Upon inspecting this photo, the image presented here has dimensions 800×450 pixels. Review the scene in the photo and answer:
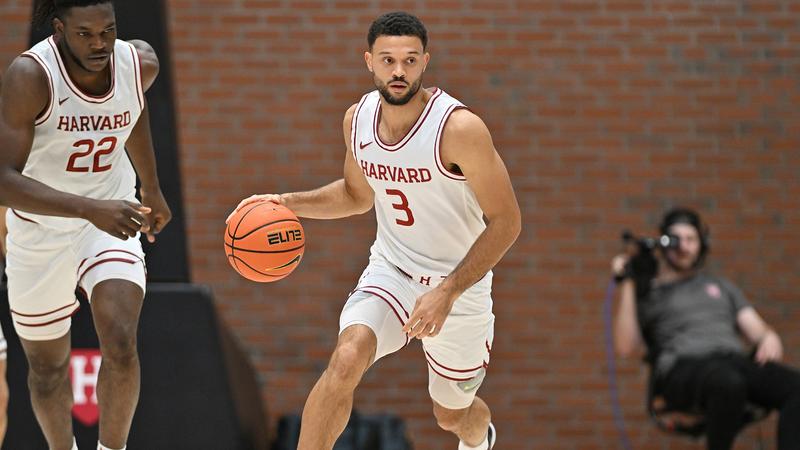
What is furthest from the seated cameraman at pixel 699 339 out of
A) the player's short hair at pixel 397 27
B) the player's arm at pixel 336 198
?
the player's short hair at pixel 397 27

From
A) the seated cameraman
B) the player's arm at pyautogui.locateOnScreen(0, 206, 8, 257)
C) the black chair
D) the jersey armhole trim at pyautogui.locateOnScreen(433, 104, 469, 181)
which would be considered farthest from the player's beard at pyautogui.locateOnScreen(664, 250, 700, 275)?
the player's arm at pyautogui.locateOnScreen(0, 206, 8, 257)

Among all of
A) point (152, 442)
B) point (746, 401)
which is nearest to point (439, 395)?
point (152, 442)

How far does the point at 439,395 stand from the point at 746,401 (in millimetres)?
2550

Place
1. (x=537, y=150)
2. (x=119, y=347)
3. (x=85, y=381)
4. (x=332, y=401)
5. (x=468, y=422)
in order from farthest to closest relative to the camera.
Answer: (x=537, y=150)
(x=85, y=381)
(x=468, y=422)
(x=119, y=347)
(x=332, y=401)

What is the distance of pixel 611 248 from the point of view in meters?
7.86

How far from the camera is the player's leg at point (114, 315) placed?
4.13 meters

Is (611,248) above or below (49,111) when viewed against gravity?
below

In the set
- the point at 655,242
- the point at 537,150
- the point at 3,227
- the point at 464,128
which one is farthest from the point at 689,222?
the point at 3,227

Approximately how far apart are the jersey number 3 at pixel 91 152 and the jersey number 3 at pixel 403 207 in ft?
3.49

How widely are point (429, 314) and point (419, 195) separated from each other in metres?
0.52

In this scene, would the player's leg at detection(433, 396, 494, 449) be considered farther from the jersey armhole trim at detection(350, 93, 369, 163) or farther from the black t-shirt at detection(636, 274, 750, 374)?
the black t-shirt at detection(636, 274, 750, 374)

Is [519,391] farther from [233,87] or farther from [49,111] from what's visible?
[49,111]

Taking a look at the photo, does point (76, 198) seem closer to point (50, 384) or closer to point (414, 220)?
point (50, 384)

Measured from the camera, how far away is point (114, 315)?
412cm
